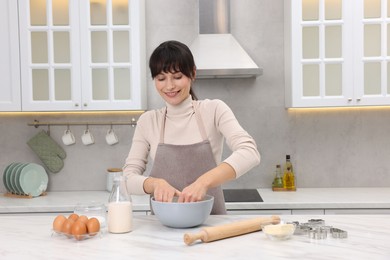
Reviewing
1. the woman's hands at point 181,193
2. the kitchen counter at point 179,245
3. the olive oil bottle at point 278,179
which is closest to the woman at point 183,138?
the woman's hands at point 181,193

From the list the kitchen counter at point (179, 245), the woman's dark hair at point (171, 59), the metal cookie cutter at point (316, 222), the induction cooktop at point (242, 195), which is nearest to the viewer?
the kitchen counter at point (179, 245)

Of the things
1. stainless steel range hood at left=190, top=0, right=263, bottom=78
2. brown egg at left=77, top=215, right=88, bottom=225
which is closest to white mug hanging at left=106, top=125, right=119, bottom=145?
stainless steel range hood at left=190, top=0, right=263, bottom=78

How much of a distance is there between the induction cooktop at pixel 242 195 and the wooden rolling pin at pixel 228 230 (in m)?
1.40

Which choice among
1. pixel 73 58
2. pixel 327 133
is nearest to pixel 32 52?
pixel 73 58

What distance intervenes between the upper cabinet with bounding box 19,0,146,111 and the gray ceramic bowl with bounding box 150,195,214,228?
1.66m

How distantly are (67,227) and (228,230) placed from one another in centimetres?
54

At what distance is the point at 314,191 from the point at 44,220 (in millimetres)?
2097

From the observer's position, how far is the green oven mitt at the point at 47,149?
3.70m

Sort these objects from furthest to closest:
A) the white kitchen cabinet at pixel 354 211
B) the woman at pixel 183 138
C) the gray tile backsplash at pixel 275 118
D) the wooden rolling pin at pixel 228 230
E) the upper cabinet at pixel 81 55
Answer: the gray tile backsplash at pixel 275 118, the upper cabinet at pixel 81 55, the white kitchen cabinet at pixel 354 211, the woman at pixel 183 138, the wooden rolling pin at pixel 228 230

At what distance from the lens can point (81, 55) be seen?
11.0ft

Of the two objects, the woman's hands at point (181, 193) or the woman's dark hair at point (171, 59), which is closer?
the woman's hands at point (181, 193)

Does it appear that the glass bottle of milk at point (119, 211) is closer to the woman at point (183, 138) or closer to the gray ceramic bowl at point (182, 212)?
the gray ceramic bowl at point (182, 212)

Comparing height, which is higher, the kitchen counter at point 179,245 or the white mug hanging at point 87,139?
the white mug hanging at point 87,139

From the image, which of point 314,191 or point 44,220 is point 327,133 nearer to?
point 314,191
